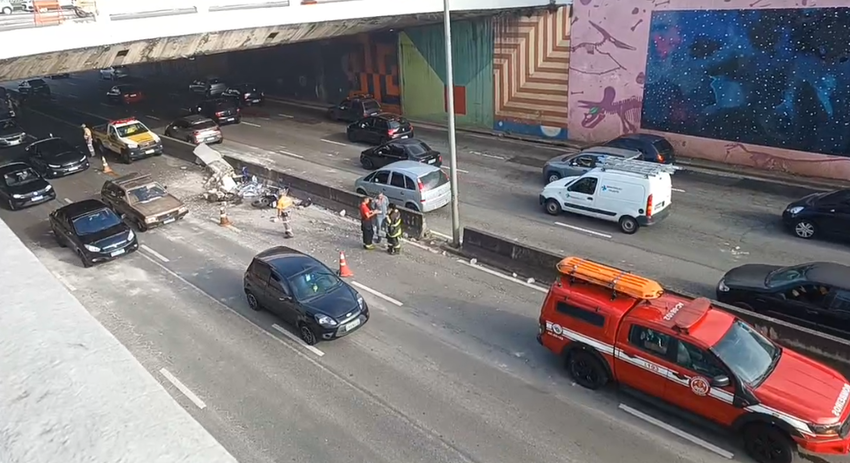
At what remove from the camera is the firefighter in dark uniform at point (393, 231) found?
58.1 ft

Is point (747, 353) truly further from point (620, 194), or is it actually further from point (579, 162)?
point (579, 162)

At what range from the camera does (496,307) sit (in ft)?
48.1

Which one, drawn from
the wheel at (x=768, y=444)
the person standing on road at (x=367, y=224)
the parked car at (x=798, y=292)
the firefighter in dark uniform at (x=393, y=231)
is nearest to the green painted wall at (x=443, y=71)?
the person standing on road at (x=367, y=224)

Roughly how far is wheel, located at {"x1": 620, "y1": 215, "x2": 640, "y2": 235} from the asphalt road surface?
0.19 meters

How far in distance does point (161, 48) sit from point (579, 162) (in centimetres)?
1581

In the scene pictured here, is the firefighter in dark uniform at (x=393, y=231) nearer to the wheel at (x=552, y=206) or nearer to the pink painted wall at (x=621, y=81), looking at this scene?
the wheel at (x=552, y=206)

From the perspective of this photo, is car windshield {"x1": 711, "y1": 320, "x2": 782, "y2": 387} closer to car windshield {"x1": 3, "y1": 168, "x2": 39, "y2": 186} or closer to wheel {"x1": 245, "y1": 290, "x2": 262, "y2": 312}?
wheel {"x1": 245, "y1": 290, "x2": 262, "y2": 312}

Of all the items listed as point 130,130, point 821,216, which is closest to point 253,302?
point 821,216

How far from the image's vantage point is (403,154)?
969 inches

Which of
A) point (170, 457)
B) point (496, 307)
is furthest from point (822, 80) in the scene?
point (170, 457)

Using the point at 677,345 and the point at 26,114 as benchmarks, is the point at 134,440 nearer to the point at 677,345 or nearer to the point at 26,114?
the point at 677,345

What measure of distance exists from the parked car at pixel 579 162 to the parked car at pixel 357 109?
14039mm

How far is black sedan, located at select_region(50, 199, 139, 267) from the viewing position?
60.0 ft

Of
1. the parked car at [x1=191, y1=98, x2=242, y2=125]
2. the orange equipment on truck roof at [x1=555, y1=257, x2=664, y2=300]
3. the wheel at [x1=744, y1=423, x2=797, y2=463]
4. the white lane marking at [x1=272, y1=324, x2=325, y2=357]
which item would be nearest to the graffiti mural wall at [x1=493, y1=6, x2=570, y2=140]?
the parked car at [x1=191, y1=98, x2=242, y2=125]
